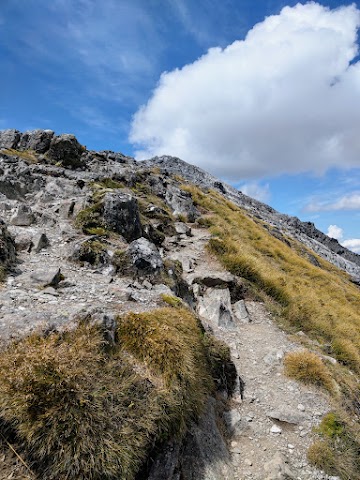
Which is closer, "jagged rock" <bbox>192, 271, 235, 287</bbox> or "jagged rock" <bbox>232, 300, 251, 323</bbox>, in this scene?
"jagged rock" <bbox>232, 300, 251, 323</bbox>

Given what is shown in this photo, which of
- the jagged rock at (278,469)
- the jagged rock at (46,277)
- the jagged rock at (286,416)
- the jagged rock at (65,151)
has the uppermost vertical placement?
the jagged rock at (65,151)

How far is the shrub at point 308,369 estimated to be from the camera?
9.30 meters

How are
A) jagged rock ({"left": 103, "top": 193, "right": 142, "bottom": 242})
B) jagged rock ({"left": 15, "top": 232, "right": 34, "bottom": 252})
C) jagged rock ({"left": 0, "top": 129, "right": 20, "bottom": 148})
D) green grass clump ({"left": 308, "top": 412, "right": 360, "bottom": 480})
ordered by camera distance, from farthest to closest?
jagged rock ({"left": 0, "top": 129, "right": 20, "bottom": 148}), jagged rock ({"left": 103, "top": 193, "right": 142, "bottom": 242}), jagged rock ({"left": 15, "top": 232, "right": 34, "bottom": 252}), green grass clump ({"left": 308, "top": 412, "right": 360, "bottom": 480})

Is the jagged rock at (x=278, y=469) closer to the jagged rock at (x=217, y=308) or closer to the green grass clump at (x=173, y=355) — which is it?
the green grass clump at (x=173, y=355)

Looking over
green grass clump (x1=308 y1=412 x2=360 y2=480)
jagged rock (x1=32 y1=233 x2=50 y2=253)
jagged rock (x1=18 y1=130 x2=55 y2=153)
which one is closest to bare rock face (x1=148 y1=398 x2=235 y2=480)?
green grass clump (x1=308 y1=412 x2=360 y2=480)

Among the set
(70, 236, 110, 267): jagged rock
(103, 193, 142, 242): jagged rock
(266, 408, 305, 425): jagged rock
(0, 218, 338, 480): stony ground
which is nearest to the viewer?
(0, 218, 338, 480): stony ground

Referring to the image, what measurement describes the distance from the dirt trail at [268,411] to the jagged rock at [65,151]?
22.0 meters

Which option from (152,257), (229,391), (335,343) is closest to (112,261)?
(152,257)

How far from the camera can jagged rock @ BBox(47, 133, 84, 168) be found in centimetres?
2738

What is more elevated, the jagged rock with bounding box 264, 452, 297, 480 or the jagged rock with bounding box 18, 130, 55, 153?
the jagged rock with bounding box 18, 130, 55, 153

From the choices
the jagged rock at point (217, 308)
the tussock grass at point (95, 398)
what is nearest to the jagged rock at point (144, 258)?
the jagged rock at point (217, 308)

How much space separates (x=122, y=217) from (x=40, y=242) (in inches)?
179

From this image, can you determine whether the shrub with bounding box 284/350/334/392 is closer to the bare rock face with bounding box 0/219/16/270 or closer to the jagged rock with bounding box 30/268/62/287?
the jagged rock with bounding box 30/268/62/287

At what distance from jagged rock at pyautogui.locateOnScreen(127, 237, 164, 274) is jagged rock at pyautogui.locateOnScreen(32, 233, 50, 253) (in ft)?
10.8
